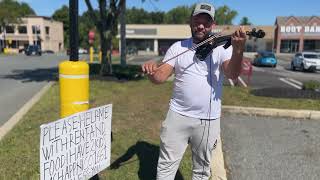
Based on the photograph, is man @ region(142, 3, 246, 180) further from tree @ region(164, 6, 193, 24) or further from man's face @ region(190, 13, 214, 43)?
tree @ region(164, 6, 193, 24)

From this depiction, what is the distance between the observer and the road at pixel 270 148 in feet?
17.5

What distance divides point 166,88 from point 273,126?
16.6 ft

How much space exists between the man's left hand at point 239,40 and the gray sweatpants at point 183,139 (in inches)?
27.4

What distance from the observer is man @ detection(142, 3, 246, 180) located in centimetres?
339

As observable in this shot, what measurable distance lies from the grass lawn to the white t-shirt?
5.34 ft

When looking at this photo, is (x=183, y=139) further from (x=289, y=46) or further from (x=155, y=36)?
(x=155, y=36)

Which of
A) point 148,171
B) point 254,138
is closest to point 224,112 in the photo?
point 254,138

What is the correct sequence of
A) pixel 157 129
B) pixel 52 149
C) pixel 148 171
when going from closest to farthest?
1. pixel 52 149
2. pixel 148 171
3. pixel 157 129

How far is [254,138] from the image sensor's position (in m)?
7.04

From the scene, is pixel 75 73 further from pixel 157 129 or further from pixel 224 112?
pixel 224 112

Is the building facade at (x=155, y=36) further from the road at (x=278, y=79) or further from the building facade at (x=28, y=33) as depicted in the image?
the road at (x=278, y=79)

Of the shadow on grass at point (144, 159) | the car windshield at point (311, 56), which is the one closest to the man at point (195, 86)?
the shadow on grass at point (144, 159)

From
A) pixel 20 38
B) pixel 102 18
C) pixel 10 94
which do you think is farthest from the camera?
pixel 20 38

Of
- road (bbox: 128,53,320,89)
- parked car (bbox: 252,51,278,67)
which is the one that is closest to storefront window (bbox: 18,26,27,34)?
parked car (bbox: 252,51,278,67)
